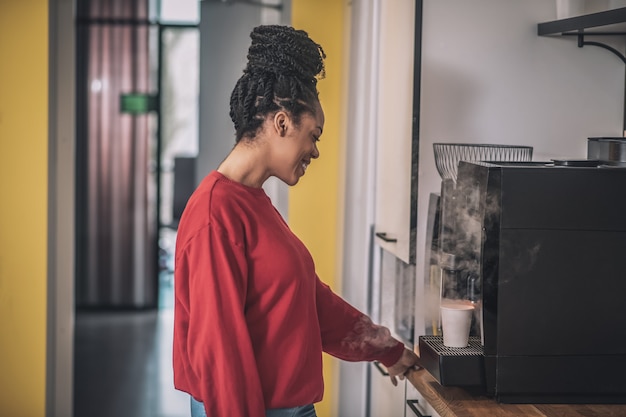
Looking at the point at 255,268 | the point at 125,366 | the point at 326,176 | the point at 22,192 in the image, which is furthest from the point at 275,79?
the point at 125,366

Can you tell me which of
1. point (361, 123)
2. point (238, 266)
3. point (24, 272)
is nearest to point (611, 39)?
point (361, 123)

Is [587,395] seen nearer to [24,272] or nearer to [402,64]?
[402,64]

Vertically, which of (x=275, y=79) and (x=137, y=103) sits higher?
(x=137, y=103)

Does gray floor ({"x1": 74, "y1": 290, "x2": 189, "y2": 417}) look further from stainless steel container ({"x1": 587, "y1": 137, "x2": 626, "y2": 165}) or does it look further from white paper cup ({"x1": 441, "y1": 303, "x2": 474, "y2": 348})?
stainless steel container ({"x1": 587, "y1": 137, "x2": 626, "y2": 165})

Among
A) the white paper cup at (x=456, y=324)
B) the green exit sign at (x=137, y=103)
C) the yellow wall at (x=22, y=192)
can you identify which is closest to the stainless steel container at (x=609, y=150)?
the white paper cup at (x=456, y=324)

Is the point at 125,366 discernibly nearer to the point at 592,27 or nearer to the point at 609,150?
the point at 592,27

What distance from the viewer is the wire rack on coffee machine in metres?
2.08

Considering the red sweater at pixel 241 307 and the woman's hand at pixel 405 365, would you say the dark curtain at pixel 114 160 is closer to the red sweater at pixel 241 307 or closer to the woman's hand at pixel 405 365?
the woman's hand at pixel 405 365

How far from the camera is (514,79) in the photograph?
233cm

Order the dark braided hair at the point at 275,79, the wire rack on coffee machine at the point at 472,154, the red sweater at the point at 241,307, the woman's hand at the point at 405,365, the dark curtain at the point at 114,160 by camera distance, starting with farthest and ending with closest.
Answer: the dark curtain at the point at 114,160 < the wire rack on coffee machine at the point at 472,154 < the woman's hand at the point at 405,365 < the dark braided hair at the point at 275,79 < the red sweater at the point at 241,307

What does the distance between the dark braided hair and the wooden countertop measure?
605mm

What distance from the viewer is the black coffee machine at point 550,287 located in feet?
5.02

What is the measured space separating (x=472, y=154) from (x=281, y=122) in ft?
2.27

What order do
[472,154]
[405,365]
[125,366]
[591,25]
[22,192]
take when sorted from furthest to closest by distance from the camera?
1. [125,366]
2. [22,192]
3. [472,154]
4. [591,25]
5. [405,365]
